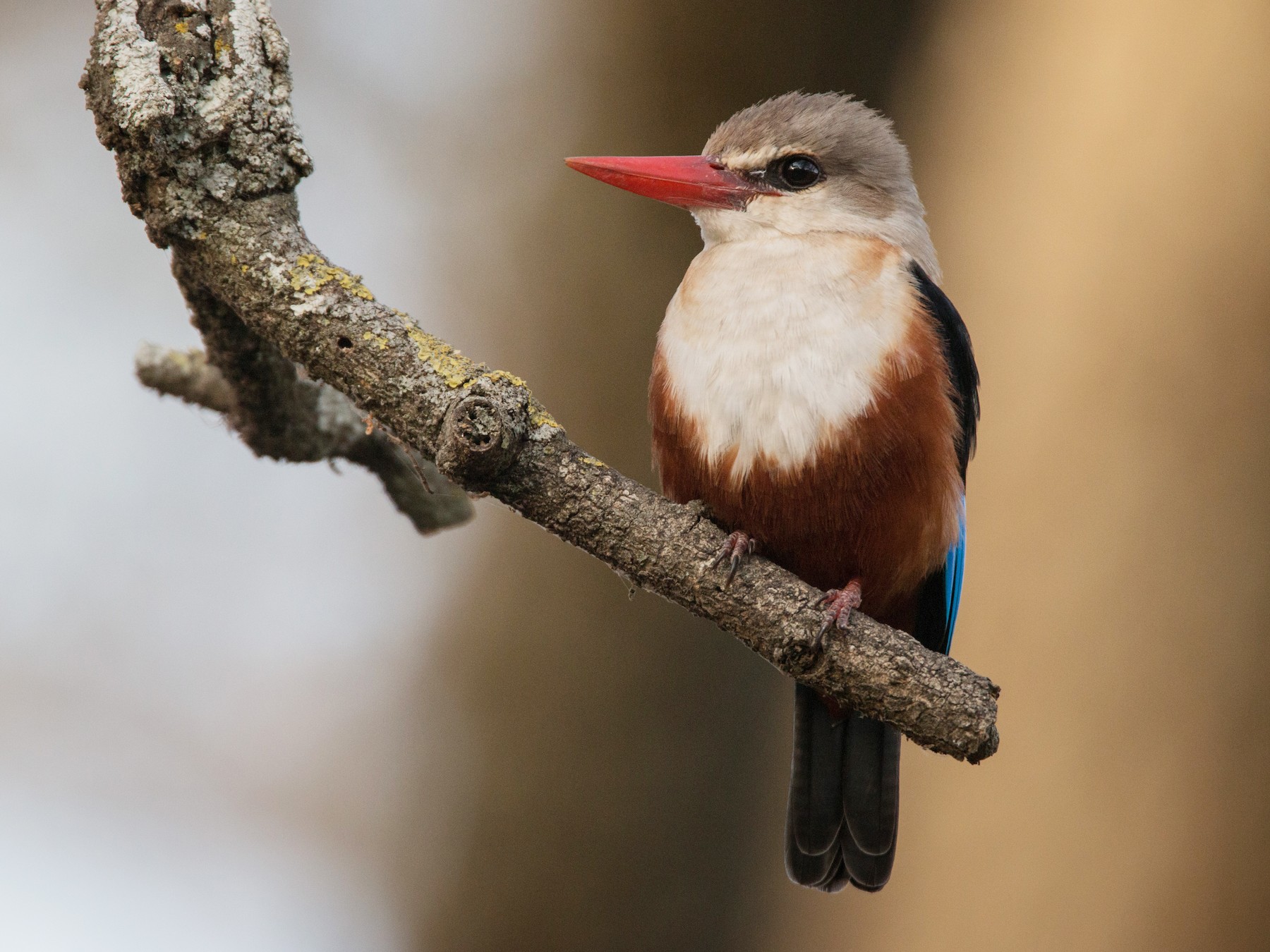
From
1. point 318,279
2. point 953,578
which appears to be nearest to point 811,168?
point 953,578

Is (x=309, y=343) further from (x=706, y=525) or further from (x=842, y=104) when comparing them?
(x=842, y=104)

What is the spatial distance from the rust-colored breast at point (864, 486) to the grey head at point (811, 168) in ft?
1.33

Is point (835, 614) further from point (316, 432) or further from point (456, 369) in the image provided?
point (316, 432)

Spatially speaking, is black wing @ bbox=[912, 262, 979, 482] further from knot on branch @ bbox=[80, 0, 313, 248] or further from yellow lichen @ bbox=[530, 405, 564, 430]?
knot on branch @ bbox=[80, 0, 313, 248]

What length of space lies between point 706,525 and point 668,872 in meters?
1.72

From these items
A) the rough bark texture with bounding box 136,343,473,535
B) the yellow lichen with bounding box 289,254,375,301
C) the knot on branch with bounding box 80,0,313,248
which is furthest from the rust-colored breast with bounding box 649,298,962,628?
the knot on branch with bounding box 80,0,313,248

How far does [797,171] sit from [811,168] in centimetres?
4

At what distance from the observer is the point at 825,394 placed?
2.21 metres

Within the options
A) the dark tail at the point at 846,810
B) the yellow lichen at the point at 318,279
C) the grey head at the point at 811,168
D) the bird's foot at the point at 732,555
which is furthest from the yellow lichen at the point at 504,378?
the dark tail at the point at 846,810

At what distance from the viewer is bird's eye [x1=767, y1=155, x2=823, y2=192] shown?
263 cm

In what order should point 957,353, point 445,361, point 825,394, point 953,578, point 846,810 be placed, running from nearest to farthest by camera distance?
1. point 445,361
2. point 825,394
3. point 957,353
4. point 953,578
5. point 846,810

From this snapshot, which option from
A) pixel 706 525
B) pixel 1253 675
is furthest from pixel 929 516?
pixel 1253 675

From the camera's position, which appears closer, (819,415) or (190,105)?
(190,105)

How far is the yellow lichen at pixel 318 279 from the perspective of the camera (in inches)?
70.7
